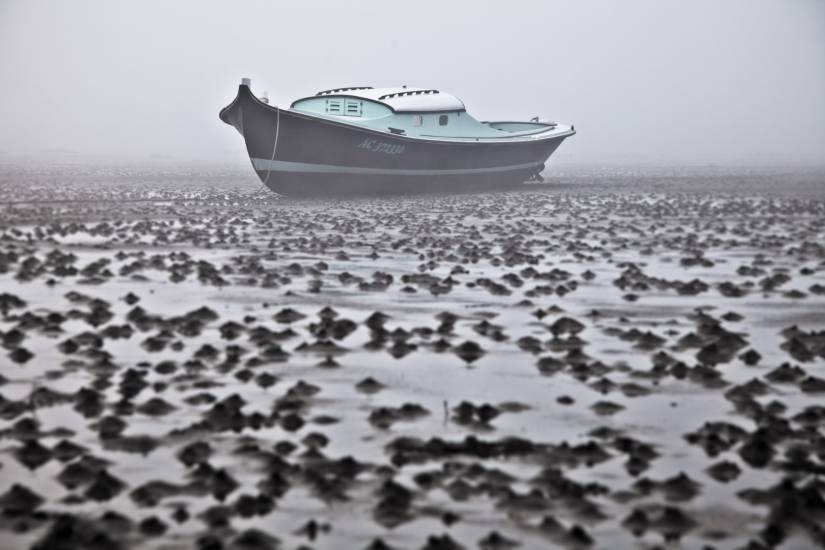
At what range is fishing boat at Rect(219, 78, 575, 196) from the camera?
2938 cm

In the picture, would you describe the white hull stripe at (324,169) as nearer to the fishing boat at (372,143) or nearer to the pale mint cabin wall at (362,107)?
the fishing boat at (372,143)

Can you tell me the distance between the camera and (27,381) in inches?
305

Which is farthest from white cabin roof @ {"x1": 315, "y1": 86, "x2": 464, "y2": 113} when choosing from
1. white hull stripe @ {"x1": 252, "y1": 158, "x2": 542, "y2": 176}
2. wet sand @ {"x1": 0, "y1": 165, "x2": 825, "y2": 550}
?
wet sand @ {"x1": 0, "y1": 165, "x2": 825, "y2": 550}

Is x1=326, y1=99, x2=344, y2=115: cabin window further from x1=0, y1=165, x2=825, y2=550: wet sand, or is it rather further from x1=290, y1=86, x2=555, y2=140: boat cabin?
x1=0, y1=165, x2=825, y2=550: wet sand

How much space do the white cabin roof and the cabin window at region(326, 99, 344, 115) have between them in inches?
14.8

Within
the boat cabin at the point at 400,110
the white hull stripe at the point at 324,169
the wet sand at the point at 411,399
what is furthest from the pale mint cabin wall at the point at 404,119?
the wet sand at the point at 411,399

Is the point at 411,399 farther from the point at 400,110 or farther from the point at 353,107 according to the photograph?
the point at 353,107

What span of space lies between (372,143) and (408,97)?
14.1ft

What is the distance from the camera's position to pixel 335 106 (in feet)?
113

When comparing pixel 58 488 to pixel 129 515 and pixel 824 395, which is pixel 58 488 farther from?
pixel 824 395

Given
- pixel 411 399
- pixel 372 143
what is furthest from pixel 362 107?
pixel 411 399

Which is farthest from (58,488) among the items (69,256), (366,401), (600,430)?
(69,256)

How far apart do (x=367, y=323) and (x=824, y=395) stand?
4866mm

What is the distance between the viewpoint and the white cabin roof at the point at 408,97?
33719 millimetres
